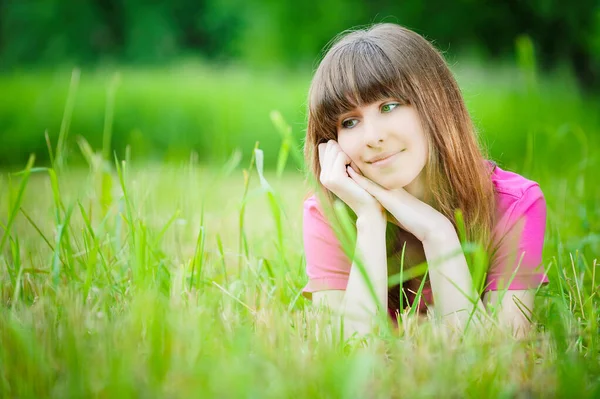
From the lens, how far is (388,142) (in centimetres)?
142

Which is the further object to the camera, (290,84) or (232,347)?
(290,84)

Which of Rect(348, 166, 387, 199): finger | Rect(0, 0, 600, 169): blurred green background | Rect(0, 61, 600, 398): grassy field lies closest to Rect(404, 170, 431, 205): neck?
Rect(348, 166, 387, 199): finger

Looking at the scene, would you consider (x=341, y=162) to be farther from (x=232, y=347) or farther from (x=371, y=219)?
(x=232, y=347)

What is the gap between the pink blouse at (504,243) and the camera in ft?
4.68

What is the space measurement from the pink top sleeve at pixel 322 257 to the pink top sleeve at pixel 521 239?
35cm

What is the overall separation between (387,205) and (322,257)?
0.22m

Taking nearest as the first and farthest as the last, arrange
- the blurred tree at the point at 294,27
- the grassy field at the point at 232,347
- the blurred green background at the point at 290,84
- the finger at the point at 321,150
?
the grassy field at the point at 232,347 → the finger at the point at 321,150 → the blurred green background at the point at 290,84 → the blurred tree at the point at 294,27

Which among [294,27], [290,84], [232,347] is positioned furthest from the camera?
[294,27]

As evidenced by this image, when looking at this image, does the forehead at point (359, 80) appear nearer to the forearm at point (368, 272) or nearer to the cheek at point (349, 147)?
the cheek at point (349, 147)

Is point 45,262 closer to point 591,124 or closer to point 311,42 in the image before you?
point 591,124

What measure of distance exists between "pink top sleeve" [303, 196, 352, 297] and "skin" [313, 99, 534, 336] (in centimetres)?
3

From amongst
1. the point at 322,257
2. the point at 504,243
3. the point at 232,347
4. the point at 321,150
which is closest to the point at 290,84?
the point at 321,150

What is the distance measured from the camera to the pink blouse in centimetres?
143

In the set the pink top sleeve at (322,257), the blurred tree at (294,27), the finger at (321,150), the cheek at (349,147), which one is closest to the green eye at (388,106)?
the cheek at (349,147)
